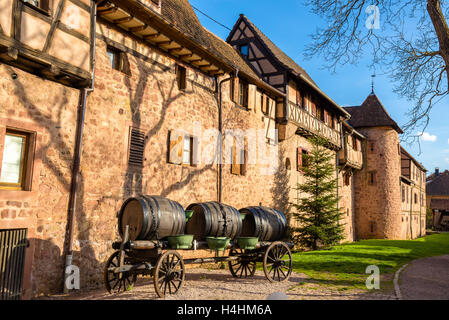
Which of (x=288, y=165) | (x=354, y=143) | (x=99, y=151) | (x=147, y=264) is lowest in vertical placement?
(x=147, y=264)

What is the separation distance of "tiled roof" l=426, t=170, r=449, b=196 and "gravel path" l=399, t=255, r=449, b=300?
152 feet

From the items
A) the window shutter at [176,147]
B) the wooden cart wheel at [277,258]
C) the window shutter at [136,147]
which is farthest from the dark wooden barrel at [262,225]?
the window shutter at [136,147]

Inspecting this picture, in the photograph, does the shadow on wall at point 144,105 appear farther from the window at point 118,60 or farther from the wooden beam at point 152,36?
the wooden beam at point 152,36

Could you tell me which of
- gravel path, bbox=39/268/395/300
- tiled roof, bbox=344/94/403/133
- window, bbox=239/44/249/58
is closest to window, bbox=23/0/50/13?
gravel path, bbox=39/268/395/300

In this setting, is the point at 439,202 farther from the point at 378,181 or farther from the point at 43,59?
the point at 43,59

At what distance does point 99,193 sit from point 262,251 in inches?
166

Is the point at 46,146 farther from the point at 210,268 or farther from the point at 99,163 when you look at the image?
the point at 210,268

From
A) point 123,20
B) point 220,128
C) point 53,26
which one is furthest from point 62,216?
point 220,128

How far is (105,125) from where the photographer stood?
28.0 ft

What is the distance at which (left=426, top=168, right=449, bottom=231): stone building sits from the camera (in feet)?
169

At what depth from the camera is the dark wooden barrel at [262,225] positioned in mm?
9357

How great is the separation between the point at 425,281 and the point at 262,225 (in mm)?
4391

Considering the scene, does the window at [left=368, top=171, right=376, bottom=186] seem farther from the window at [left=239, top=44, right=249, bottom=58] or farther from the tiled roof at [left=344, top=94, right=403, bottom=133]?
the window at [left=239, top=44, right=249, bottom=58]

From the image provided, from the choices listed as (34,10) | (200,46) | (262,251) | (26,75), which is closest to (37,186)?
(26,75)
